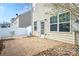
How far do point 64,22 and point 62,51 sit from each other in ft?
1.45

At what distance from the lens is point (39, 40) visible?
10.9ft

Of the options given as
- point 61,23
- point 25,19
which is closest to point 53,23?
point 61,23

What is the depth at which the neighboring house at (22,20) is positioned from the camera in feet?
10.9

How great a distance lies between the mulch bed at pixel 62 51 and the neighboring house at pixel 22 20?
1.66ft

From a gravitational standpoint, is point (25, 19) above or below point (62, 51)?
above

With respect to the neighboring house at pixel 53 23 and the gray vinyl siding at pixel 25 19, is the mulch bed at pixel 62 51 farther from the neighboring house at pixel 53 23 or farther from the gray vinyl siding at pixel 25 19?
the gray vinyl siding at pixel 25 19

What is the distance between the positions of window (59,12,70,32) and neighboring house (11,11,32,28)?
48 cm

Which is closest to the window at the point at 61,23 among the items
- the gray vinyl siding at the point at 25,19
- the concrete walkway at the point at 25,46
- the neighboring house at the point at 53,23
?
the neighboring house at the point at 53,23

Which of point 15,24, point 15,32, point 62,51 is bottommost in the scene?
point 62,51

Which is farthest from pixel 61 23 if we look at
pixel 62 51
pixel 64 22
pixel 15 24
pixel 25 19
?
pixel 15 24

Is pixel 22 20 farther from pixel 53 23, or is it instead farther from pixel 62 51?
pixel 62 51

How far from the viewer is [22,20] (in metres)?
3.38

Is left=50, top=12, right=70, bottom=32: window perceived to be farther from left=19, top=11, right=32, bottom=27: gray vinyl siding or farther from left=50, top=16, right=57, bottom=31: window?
left=19, top=11, right=32, bottom=27: gray vinyl siding

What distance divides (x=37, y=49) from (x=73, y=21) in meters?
0.69
